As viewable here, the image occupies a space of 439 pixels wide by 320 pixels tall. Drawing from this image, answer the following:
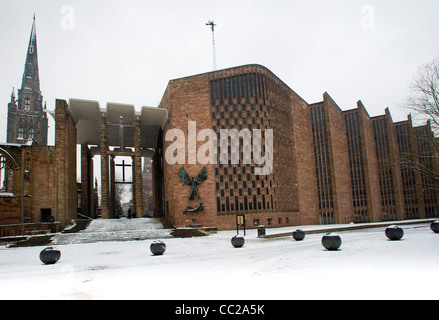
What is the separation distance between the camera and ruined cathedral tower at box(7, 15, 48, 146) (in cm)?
7094

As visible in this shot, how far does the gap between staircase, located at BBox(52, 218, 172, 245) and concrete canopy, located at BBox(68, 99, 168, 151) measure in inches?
438

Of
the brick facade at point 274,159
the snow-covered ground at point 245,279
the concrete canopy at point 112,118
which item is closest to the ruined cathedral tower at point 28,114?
the concrete canopy at point 112,118

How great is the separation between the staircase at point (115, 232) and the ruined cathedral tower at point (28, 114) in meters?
52.9

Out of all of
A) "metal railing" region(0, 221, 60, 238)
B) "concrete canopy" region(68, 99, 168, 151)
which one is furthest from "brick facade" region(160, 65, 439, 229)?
"metal railing" region(0, 221, 60, 238)

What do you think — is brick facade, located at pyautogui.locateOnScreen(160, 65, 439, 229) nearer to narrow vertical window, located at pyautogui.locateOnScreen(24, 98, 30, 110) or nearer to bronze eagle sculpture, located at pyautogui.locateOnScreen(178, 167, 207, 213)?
bronze eagle sculpture, located at pyautogui.locateOnScreen(178, 167, 207, 213)

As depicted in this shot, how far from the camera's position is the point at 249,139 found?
3262 cm

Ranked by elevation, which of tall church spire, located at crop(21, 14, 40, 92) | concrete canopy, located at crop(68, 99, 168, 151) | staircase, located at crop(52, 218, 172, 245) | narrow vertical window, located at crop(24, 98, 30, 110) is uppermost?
tall church spire, located at crop(21, 14, 40, 92)

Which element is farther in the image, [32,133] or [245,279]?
[32,133]

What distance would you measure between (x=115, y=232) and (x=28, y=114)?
62528mm

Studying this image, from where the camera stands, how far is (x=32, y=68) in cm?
8050

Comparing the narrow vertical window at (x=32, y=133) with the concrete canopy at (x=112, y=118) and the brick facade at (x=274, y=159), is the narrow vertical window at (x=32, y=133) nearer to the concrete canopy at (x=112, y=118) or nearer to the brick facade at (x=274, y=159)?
the concrete canopy at (x=112, y=118)

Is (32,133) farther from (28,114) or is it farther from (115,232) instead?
(115,232)

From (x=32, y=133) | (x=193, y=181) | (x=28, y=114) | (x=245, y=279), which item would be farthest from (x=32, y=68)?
(x=245, y=279)

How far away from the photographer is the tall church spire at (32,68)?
77.4m
